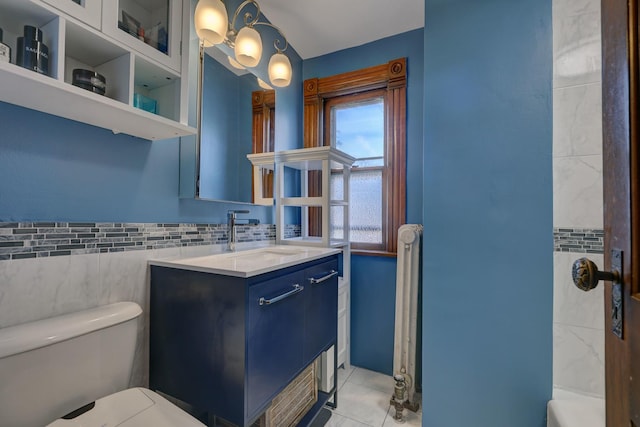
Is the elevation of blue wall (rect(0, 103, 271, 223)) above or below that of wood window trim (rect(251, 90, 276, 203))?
below

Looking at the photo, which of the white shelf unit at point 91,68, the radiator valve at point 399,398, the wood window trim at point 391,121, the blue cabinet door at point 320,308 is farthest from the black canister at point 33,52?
the radiator valve at point 399,398

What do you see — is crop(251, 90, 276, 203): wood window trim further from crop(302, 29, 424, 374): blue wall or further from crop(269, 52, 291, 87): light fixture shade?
crop(302, 29, 424, 374): blue wall

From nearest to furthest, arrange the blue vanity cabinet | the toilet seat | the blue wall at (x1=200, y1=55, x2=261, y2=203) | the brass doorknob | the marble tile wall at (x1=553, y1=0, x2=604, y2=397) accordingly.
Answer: the brass doorknob, the toilet seat, the blue vanity cabinet, the marble tile wall at (x1=553, y1=0, x2=604, y2=397), the blue wall at (x1=200, y1=55, x2=261, y2=203)

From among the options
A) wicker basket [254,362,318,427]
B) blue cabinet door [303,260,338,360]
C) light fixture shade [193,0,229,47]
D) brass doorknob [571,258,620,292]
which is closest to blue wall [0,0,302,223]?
light fixture shade [193,0,229,47]

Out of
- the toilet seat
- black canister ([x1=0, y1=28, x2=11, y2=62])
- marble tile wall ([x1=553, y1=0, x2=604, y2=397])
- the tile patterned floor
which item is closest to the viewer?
black canister ([x1=0, y1=28, x2=11, y2=62])

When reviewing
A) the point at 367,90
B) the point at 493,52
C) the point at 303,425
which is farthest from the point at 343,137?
the point at 303,425

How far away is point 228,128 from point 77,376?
1.24 meters

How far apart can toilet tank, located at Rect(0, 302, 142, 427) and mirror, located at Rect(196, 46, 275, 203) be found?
645 mm

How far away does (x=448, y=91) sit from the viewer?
1373 mm

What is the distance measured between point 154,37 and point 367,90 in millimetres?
1552

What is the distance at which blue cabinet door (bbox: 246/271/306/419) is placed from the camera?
0.92 m

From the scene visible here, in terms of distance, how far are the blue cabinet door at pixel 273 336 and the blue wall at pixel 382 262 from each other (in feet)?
3.15

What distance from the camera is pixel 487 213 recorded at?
1.30 m

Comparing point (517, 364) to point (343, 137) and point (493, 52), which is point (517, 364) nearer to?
point (493, 52)
